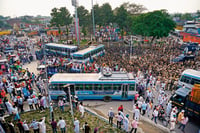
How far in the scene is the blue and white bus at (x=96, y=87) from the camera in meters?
15.3

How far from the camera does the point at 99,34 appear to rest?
4800 cm

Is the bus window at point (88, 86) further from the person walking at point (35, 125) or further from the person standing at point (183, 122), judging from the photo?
the person standing at point (183, 122)

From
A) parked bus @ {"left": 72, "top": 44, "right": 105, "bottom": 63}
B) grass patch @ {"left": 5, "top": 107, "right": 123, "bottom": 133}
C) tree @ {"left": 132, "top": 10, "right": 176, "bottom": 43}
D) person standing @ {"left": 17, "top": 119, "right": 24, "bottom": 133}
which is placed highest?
tree @ {"left": 132, "top": 10, "right": 176, "bottom": 43}

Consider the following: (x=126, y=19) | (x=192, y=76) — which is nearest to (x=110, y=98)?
(x=192, y=76)

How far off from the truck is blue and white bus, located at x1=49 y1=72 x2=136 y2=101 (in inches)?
158

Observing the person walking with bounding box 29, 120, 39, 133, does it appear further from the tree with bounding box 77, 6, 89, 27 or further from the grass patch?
the tree with bounding box 77, 6, 89, 27

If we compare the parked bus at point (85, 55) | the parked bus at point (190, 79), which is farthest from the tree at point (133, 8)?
the parked bus at point (190, 79)

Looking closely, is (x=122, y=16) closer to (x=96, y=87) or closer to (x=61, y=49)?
(x=61, y=49)

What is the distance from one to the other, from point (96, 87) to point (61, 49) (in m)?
18.2

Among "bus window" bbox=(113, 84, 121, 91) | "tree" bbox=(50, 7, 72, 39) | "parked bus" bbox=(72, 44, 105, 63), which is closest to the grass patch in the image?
"bus window" bbox=(113, 84, 121, 91)

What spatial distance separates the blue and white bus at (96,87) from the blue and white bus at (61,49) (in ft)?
47.1

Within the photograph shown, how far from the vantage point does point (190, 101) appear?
1238cm

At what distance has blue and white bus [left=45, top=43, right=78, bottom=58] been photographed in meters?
29.6

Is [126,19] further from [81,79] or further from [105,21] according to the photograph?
[81,79]
